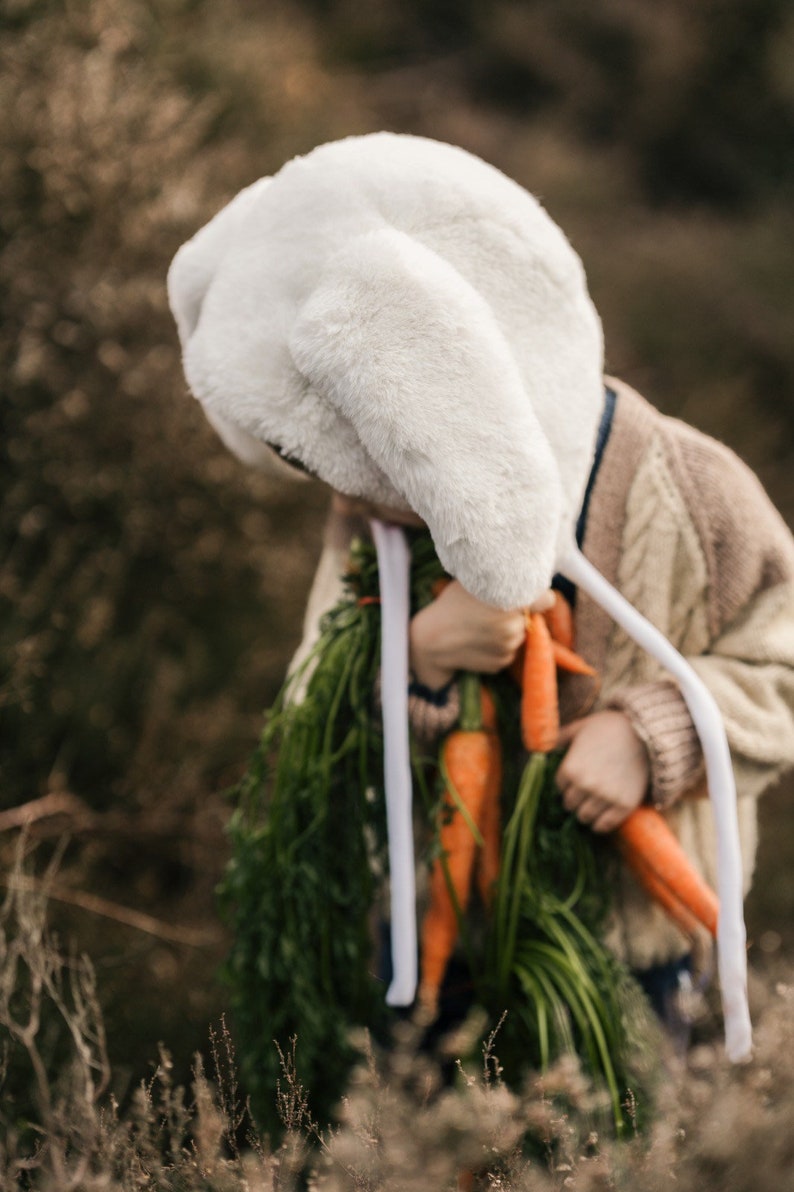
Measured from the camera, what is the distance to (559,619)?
1189mm

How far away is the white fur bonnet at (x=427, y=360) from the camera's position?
892 mm

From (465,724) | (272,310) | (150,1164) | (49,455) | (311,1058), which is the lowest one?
(49,455)

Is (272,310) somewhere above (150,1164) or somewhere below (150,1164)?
above

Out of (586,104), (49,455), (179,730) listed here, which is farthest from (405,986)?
(586,104)

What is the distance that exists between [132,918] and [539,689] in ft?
4.71

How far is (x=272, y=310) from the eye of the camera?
3.19ft

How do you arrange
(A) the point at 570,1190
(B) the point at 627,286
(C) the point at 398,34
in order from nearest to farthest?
1. (A) the point at 570,1190
2. (B) the point at 627,286
3. (C) the point at 398,34

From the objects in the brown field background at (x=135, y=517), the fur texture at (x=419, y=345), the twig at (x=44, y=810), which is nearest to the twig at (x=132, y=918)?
the brown field background at (x=135, y=517)

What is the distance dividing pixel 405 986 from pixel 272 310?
823 millimetres

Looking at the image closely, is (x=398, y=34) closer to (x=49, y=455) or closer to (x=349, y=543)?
(x=49, y=455)

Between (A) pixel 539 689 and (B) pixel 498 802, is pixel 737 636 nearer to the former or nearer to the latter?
(A) pixel 539 689

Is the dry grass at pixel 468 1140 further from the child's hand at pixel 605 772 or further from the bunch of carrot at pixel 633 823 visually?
the child's hand at pixel 605 772

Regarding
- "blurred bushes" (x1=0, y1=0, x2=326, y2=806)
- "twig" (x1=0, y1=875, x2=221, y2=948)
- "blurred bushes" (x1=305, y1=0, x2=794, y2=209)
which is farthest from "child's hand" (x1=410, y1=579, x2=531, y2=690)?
"blurred bushes" (x1=305, y1=0, x2=794, y2=209)

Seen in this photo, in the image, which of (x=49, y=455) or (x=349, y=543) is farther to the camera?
(x=49, y=455)
